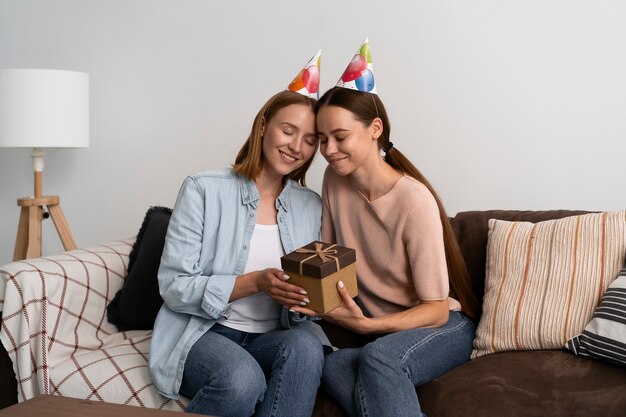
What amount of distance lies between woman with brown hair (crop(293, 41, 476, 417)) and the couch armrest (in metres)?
0.79

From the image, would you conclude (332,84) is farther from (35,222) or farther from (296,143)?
(35,222)

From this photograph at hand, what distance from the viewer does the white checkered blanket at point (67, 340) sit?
164 cm

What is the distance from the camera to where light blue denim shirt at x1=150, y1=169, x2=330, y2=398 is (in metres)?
1.62

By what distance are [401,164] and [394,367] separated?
2.13ft

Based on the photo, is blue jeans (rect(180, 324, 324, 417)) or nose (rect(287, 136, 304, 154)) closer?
blue jeans (rect(180, 324, 324, 417))

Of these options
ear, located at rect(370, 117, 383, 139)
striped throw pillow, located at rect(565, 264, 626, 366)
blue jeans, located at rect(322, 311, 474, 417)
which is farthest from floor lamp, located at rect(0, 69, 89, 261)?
striped throw pillow, located at rect(565, 264, 626, 366)

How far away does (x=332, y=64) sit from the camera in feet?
7.89

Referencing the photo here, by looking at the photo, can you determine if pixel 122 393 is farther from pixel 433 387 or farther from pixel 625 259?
pixel 625 259

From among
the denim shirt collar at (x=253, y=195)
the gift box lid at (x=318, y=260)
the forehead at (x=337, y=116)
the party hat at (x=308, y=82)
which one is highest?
the party hat at (x=308, y=82)

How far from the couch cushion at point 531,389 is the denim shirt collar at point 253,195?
67 centimetres

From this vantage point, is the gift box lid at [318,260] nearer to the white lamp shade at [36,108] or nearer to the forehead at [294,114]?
the forehead at [294,114]

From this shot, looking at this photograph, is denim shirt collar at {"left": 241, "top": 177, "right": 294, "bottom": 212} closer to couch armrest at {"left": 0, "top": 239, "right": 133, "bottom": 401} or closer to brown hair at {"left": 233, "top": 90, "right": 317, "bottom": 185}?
brown hair at {"left": 233, "top": 90, "right": 317, "bottom": 185}

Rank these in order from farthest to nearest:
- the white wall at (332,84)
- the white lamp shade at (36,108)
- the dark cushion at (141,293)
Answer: the white lamp shade at (36,108) → the white wall at (332,84) → the dark cushion at (141,293)

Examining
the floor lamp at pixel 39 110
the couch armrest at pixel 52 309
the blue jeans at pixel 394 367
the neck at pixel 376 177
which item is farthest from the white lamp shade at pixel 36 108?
the blue jeans at pixel 394 367
